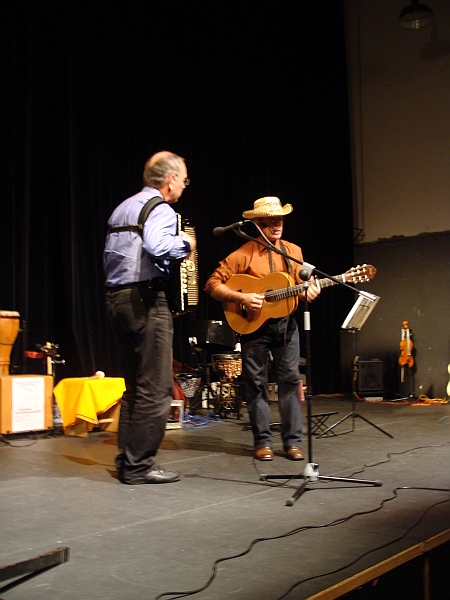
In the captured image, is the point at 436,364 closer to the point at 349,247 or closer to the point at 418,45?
the point at 349,247

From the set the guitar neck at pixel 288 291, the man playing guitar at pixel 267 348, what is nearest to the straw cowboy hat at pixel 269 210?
the man playing guitar at pixel 267 348

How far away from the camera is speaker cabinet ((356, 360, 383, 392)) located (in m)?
9.27

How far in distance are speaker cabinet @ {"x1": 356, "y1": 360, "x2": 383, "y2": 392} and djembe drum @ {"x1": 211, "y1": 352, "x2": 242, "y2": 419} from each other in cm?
262

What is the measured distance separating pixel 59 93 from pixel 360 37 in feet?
19.1

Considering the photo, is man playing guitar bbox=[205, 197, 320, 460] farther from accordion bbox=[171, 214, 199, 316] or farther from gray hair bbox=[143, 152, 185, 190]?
gray hair bbox=[143, 152, 185, 190]

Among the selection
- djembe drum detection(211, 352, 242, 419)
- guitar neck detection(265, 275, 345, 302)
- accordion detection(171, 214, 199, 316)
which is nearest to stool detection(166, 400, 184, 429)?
djembe drum detection(211, 352, 242, 419)

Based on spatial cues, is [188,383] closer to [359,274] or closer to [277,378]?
[277,378]

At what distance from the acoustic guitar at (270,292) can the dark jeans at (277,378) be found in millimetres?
84

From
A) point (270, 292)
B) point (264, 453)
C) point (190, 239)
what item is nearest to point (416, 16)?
point (270, 292)

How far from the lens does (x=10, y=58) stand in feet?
22.6

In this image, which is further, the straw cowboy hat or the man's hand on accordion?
the straw cowboy hat

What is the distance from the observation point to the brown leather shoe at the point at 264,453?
4.35 meters

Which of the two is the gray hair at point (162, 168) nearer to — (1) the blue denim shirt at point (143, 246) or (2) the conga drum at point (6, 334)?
(1) the blue denim shirt at point (143, 246)

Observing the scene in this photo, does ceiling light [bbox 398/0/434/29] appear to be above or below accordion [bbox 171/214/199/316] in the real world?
above
